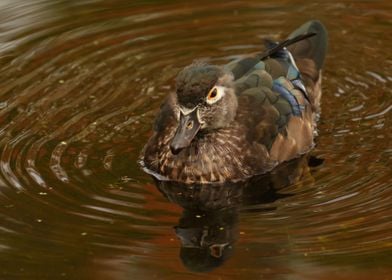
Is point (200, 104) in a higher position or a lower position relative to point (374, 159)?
higher

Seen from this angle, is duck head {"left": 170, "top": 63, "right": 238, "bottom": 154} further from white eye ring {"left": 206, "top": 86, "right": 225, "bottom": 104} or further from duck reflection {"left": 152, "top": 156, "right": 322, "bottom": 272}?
duck reflection {"left": 152, "top": 156, "right": 322, "bottom": 272}

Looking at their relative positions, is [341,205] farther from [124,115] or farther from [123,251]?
[124,115]

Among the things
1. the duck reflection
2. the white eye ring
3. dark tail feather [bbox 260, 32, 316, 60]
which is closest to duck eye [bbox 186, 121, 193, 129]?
the white eye ring

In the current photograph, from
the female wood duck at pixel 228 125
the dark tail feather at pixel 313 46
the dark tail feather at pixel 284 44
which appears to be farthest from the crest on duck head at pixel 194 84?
the dark tail feather at pixel 313 46

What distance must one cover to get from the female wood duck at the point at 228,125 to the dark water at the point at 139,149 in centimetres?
21

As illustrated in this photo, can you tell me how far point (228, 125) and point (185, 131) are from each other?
0.75 m

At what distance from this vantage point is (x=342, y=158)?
35.1 feet

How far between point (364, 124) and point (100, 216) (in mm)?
3100

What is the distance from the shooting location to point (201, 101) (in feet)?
34.1

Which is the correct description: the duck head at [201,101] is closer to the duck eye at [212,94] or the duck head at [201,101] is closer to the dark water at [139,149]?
the duck eye at [212,94]

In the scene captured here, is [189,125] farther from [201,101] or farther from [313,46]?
[313,46]

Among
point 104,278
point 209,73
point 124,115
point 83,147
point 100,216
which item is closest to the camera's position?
point 104,278

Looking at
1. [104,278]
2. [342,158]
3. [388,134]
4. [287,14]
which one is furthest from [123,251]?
[287,14]

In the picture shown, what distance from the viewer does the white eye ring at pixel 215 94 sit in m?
10.5
